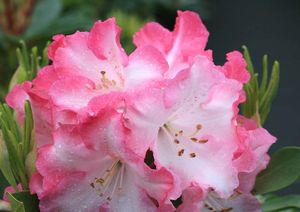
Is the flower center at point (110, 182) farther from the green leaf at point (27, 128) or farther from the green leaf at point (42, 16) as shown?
the green leaf at point (42, 16)

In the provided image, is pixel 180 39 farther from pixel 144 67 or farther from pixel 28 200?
pixel 28 200

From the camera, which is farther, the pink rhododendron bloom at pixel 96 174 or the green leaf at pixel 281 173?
the green leaf at pixel 281 173

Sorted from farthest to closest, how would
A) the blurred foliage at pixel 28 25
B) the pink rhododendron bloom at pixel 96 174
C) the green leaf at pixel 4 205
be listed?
the blurred foliage at pixel 28 25 → the green leaf at pixel 4 205 → the pink rhododendron bloom at pixel 96 174

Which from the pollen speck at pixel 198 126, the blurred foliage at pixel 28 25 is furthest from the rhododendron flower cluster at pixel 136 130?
the blurred foliage at pixel 28 25

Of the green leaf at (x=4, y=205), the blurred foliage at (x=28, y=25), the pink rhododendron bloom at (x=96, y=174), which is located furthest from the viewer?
the blurred foliage at (x=28, y=25)

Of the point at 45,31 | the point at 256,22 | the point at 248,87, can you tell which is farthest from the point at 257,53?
the point at 248,87

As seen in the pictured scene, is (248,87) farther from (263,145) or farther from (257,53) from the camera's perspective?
Result: (257,53)

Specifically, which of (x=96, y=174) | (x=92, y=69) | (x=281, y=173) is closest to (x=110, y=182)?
(x=96, y=174)
